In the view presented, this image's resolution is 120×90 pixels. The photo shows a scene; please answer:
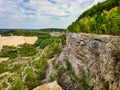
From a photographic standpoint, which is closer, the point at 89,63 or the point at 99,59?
the point at 99,59

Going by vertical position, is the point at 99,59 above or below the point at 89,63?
above

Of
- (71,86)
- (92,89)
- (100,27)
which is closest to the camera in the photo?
(92,89)

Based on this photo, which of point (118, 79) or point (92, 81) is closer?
point (118, 79)

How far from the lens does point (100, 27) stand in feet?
175

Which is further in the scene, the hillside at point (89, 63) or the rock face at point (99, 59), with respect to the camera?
the hillside at point (89, 63)

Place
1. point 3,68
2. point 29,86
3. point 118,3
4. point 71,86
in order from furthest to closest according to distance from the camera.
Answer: point 3,68 < point 29,86 < point 118,3 < point 71,86

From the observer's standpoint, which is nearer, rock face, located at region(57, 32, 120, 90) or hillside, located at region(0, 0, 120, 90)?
rock face, located at region(57, 32, 120, 90)

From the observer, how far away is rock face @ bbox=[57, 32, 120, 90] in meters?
38.9

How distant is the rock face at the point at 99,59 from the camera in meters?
38.9

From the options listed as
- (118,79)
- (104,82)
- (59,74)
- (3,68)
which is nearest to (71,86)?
(59,74)

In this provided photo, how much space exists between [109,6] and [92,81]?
31.6 metres

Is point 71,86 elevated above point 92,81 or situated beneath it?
situated beneath

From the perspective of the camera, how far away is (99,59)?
44.8 m

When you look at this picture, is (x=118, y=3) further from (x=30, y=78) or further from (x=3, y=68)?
(x=3, y=68)
